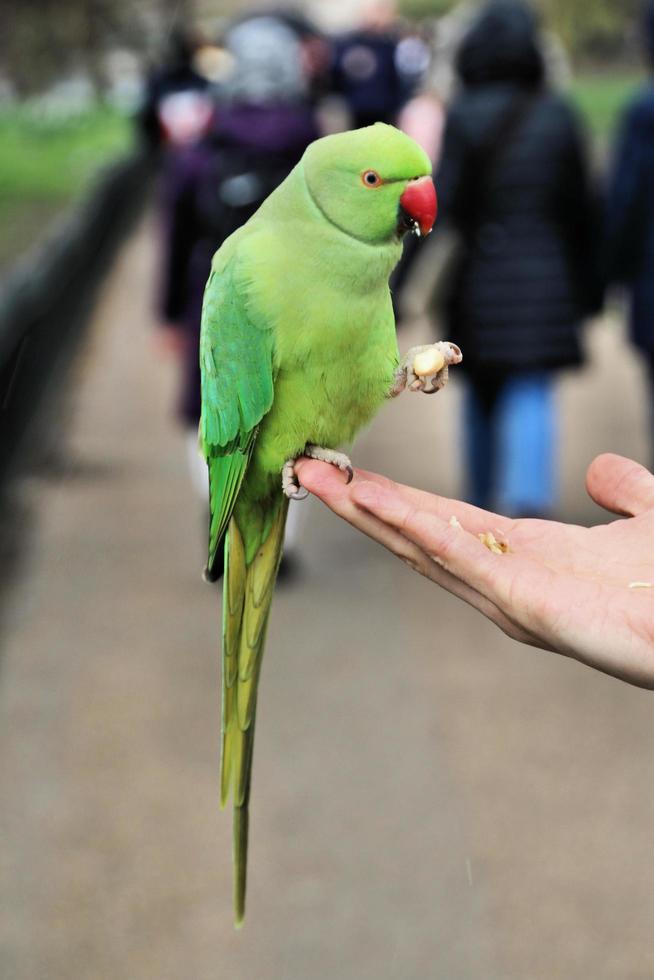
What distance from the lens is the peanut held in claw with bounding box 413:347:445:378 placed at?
1.71 metres

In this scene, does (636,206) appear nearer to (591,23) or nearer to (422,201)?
(422,201)

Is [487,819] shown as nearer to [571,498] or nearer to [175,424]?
[571,498]

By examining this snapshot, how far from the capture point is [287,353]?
1.85 meters

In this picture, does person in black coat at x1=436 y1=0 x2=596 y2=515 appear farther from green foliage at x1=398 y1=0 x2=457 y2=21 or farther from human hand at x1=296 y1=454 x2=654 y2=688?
green foliage at x1=398 y1=0 x2=457 y2=21

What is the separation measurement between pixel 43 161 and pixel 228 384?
57.2 ft

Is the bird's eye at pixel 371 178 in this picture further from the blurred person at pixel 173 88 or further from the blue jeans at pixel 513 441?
the blurred person at pixel 173 88

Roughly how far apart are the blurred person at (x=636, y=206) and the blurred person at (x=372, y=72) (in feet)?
17.9

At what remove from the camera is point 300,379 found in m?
1.88

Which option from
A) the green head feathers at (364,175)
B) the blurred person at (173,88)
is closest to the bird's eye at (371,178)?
the green head feathers at (364,175)

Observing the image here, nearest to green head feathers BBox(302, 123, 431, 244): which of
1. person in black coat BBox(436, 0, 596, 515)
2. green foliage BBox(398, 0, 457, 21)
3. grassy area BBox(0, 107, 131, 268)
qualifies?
person in black coat BBox(436, 0, 596, 515)

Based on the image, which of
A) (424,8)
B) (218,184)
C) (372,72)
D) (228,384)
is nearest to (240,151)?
(218,184)

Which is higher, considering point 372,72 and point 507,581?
point 507,581

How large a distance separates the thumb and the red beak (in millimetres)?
813

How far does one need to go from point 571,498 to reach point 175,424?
290cm
